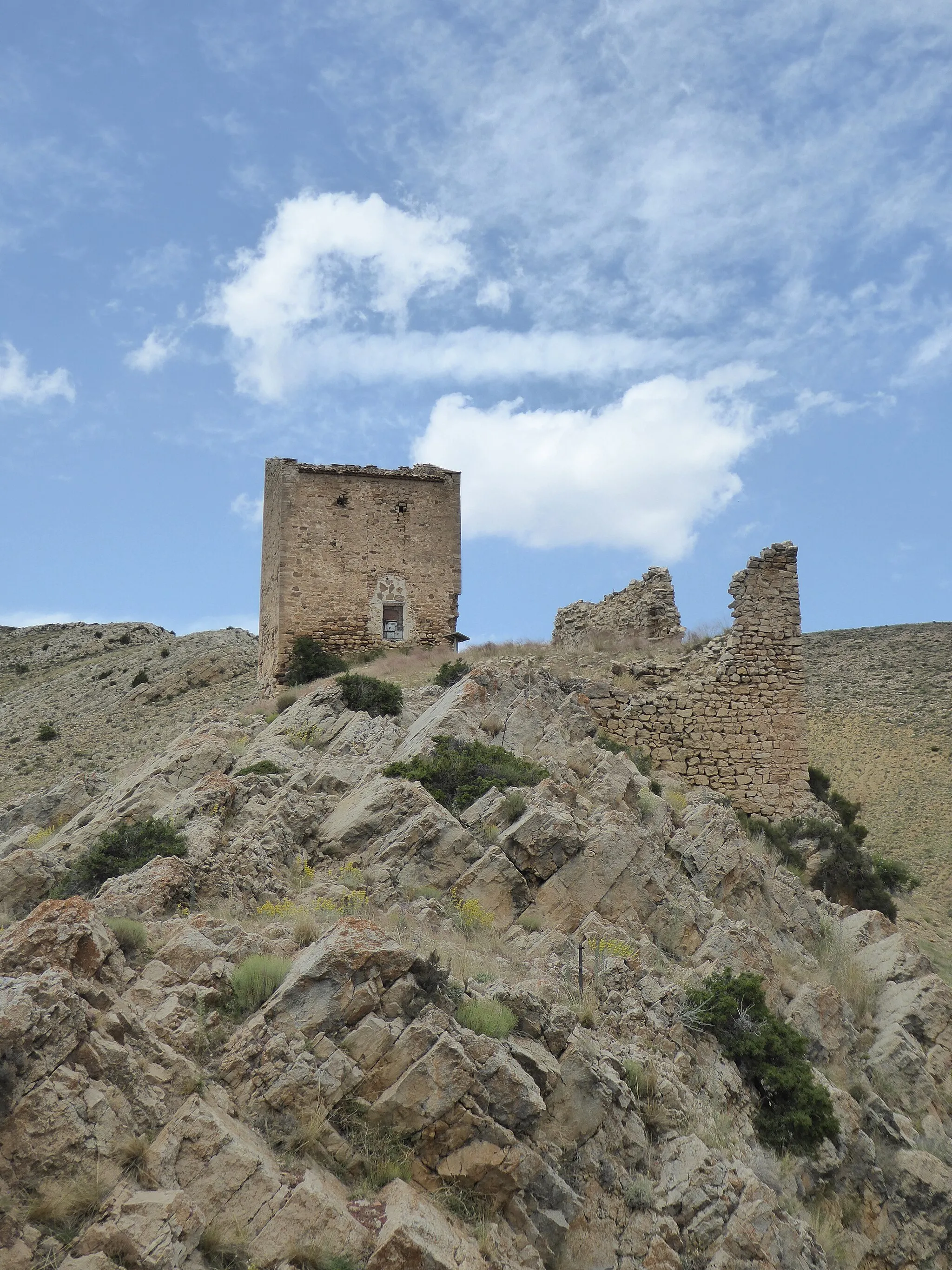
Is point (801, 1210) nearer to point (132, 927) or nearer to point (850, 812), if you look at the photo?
point (132, 927)

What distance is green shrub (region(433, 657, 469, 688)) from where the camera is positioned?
58.6 feet

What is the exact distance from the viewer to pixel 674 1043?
32.0ft

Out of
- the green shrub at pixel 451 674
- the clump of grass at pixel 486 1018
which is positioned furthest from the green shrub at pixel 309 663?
the clump of grass at pixel 486 1018

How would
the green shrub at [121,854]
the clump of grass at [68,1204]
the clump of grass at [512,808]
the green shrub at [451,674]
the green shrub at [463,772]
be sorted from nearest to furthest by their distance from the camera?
the clump of grass at [68,1204]
the green shrub at [121,854]
the clump of grass at [512,808]
the green shrub at [463,772]
the green shrub at [451,674]

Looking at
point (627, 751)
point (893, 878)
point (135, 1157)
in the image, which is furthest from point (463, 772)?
point (893, 878)

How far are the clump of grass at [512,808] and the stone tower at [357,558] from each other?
31.0 ft

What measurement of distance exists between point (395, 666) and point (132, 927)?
1146 cm

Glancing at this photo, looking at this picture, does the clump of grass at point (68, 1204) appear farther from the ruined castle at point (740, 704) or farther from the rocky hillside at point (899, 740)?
the rocky hillside at point (899, 740)

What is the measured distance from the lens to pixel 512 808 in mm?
12766

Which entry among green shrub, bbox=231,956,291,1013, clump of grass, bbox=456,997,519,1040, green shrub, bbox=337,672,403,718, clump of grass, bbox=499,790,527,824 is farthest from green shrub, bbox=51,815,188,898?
clump of grass, bbox=456,997,519,1040

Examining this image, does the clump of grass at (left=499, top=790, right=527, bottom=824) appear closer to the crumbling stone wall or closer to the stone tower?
the crumbling stone wall

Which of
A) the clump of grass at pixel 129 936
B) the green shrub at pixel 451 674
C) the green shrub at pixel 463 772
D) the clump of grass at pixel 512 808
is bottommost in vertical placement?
the clump of grass at pixel 129 936

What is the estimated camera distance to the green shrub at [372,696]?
16500 millimetres

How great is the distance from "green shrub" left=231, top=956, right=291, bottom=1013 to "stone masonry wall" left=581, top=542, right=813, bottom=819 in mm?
10948
